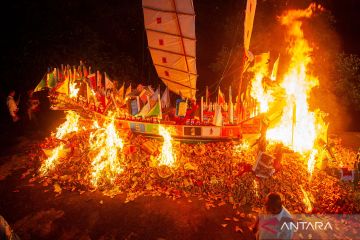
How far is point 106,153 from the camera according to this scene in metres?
10.4

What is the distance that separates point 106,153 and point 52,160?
2030mm

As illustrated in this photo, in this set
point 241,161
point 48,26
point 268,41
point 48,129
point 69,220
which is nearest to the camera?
point 69,220

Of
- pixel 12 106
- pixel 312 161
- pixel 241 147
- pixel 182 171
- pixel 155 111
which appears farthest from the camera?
pixel 12 106

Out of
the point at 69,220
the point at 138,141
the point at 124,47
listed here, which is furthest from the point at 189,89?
the point at 124,47

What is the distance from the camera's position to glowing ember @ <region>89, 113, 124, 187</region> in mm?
9570

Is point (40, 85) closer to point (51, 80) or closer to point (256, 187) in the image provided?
point (51, 80)

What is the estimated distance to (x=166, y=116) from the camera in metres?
11.5

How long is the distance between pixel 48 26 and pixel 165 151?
13746mm

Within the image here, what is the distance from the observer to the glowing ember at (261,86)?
37.9 ft

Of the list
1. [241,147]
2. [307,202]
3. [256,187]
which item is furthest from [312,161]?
[241,147]

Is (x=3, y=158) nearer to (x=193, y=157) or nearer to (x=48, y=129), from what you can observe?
(x=48, y=129)

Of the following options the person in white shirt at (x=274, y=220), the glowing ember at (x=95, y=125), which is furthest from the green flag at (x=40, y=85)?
the person in white shirt at (x=274, y=220)

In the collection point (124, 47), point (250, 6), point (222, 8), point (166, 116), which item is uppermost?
point (222, 8)

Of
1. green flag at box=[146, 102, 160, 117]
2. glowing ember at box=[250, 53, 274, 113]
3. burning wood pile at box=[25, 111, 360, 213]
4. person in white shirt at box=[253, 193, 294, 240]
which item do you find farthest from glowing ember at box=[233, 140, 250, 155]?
person in white shirt at box=[253, 193, 294, 240]
